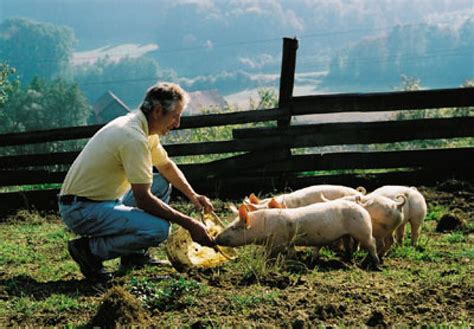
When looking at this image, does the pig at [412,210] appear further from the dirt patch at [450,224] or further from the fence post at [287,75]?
the fence post at [287,75]

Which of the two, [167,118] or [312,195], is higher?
[167,118]

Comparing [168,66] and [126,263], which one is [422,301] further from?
[168,66]

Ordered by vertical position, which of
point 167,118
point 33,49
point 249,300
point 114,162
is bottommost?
point 249,300

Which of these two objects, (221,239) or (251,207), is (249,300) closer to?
(221,239)

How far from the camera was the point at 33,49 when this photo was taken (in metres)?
138

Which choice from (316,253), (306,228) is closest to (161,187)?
(306,228)

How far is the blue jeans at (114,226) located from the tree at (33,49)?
130 metres

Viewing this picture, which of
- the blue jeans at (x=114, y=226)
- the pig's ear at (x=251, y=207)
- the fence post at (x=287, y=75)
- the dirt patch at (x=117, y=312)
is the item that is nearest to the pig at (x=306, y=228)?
the pig's ear at (x=251, y=207)

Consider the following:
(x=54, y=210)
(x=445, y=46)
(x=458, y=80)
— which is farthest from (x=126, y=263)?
(x=445, y=46)

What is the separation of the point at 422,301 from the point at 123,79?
472ft

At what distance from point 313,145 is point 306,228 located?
3992 millimetres

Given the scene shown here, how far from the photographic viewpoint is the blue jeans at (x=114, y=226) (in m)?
5.54

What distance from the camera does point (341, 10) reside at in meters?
200

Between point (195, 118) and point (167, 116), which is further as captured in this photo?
point (195, 118)
